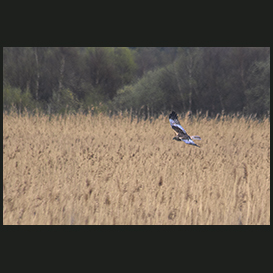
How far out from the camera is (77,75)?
2470 centimetres

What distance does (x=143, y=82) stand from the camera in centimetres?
2258

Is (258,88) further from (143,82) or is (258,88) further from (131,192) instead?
(131,192)

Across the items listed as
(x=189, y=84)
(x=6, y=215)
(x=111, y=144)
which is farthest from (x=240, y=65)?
(x=6, y=215)

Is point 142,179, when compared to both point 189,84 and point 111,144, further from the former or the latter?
point 189,84

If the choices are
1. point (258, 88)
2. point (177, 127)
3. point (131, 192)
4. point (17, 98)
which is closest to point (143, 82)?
point (258, 88)

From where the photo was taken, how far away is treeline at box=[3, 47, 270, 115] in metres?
21.1

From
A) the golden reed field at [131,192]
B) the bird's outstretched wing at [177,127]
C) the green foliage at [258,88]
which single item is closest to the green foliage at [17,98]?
the green foliage at [258,88]

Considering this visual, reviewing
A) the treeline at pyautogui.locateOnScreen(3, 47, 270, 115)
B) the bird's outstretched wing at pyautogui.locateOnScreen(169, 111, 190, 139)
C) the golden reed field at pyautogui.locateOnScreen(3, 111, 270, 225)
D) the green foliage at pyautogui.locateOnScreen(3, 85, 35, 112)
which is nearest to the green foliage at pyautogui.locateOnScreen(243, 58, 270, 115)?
the treeline at pyautogui.locateOnScreen(3, 47, 270, 115)

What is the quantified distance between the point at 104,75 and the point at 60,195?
72.9 feet

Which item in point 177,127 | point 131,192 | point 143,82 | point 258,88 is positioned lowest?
point 131,192

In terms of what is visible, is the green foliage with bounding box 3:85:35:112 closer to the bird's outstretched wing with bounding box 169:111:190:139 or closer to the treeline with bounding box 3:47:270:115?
the treeline with bounding box 3:47:270:115

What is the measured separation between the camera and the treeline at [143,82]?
2108cm

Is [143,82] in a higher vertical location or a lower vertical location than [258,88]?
higher

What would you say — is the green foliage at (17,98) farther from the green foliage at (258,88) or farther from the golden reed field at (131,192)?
the golden reed field at (131,192)
